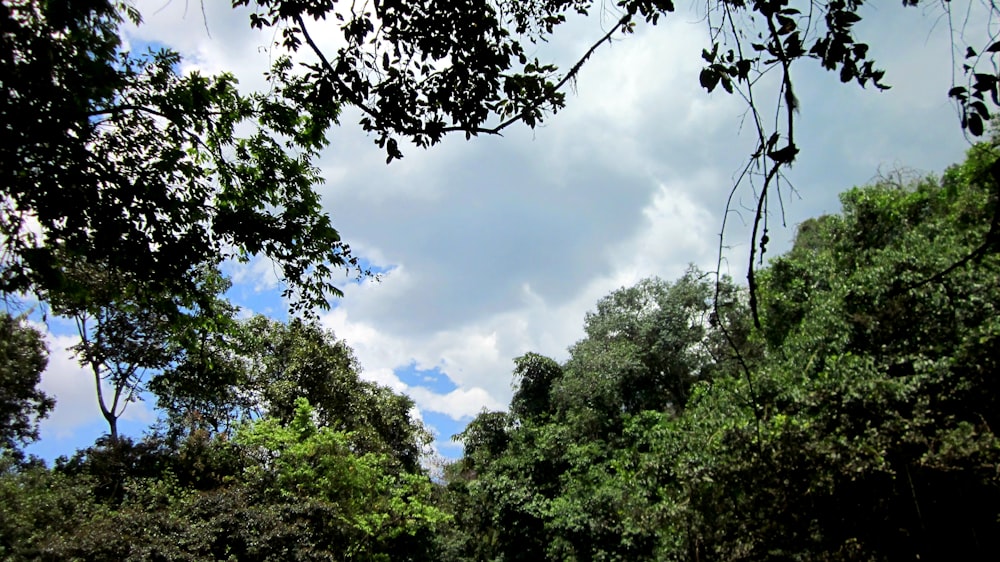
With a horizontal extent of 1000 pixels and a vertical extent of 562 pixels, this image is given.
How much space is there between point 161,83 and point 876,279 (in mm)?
7906

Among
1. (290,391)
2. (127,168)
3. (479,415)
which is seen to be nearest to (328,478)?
(290,391)

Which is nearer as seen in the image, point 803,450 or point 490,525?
point 803,450

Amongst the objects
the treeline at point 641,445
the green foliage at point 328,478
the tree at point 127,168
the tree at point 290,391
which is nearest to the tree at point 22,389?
the treeline at point 641,445

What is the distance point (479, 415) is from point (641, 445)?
4.89 meters

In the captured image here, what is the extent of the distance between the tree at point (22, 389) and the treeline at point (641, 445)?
6 centimetres

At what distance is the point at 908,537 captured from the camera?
638cm

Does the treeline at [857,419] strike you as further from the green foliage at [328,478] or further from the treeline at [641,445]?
the green foliage at [328,478]

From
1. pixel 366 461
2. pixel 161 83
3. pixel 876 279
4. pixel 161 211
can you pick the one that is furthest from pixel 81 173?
pixel 366 461

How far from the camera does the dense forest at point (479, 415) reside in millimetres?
2424

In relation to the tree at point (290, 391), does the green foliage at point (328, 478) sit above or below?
below

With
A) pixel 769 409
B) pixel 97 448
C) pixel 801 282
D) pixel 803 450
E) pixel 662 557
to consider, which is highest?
pixel 801 282

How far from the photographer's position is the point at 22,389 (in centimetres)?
1273

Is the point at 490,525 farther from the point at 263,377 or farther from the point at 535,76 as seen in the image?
the point at 535,76

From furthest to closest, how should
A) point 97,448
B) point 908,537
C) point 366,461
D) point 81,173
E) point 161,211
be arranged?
point 97,448 → point 366,461 → point 908,537 → point 161,211 → point 81,173
